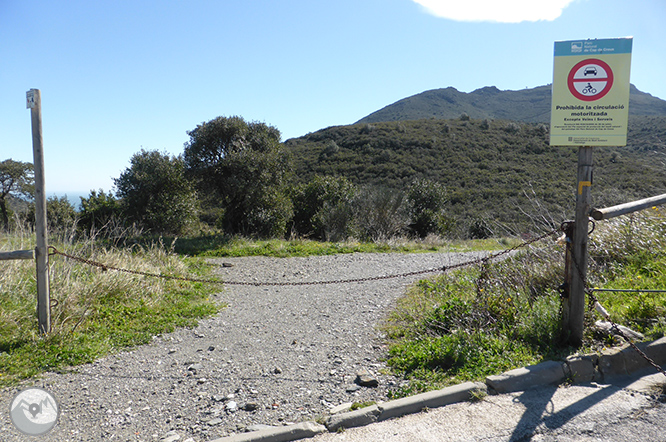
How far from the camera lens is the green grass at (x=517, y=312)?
12.3 ft

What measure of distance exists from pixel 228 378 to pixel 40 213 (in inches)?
109

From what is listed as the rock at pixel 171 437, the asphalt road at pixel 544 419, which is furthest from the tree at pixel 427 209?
the rock at pixel 171 437

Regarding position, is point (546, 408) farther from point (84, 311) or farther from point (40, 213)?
point (40, 213)

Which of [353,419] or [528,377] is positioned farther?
[528,377]

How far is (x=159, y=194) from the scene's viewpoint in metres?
13.6

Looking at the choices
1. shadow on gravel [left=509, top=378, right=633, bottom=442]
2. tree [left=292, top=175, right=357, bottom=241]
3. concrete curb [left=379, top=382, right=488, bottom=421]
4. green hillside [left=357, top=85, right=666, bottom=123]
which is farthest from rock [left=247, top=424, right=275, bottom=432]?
green hillside [left=357, top=85, right=666, bottom=123]

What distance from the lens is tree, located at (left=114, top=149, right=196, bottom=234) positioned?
13.5 metres

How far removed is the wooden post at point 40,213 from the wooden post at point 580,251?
211 inches

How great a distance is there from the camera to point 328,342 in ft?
15.9

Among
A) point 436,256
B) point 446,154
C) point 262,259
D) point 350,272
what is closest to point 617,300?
point 350,272

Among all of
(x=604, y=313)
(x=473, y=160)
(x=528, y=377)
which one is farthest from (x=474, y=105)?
(x=528, y=377)

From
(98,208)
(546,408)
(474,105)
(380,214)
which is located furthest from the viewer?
(474,105)

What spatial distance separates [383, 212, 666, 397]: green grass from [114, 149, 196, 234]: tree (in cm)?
954

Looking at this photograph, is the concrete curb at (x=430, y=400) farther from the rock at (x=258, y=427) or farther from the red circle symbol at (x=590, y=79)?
the red circle symbol at (x=590, y=79)
